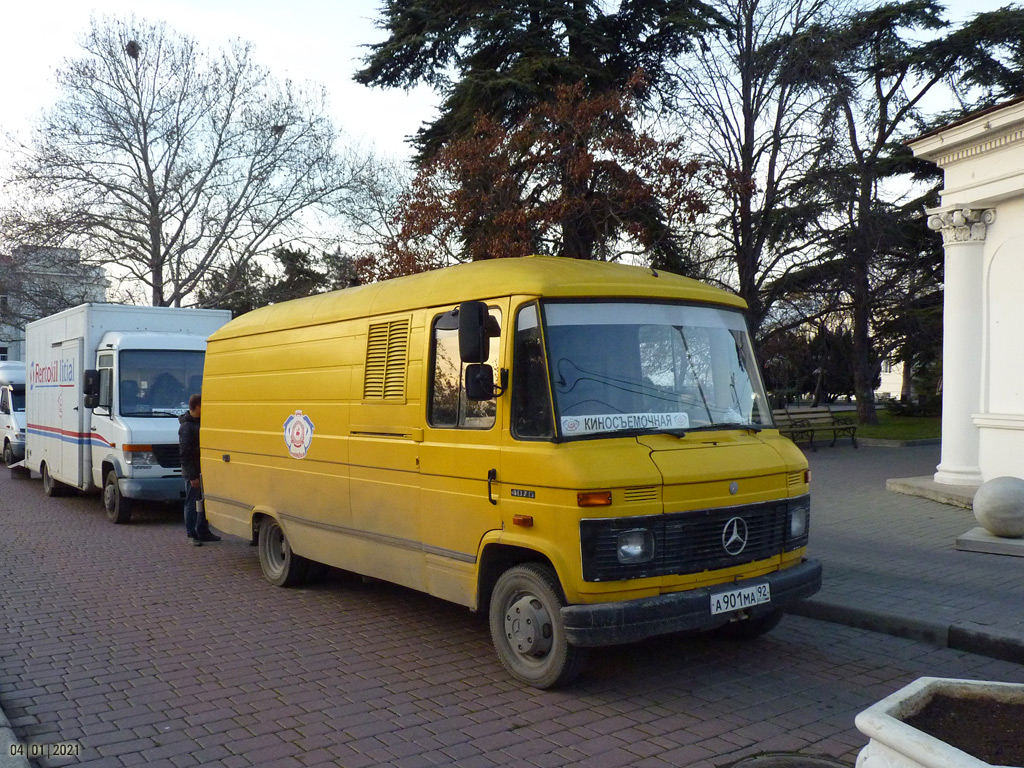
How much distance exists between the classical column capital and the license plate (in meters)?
9.56

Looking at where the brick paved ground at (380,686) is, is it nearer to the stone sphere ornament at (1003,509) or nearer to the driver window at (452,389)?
the driver window at (452,389)

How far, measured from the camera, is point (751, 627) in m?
6.75

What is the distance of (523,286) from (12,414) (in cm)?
2255

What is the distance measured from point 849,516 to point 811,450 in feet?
37.3

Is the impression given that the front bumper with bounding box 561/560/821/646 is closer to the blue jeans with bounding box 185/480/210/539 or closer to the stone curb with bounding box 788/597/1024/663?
the stone curb with bounding box 788/597/1024/663

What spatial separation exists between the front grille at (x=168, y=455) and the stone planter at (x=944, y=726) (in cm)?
1142

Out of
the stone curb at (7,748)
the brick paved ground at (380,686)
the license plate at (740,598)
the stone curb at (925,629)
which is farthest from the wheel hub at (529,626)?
the stone curb at (925,629)

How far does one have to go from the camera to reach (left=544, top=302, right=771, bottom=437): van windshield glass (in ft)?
18.7

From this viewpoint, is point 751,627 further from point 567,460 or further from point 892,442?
point 892,442

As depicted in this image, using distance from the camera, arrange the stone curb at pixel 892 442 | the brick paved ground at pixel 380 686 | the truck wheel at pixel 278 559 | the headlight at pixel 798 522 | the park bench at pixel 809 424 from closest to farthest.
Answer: the brick paved ground at pixel 380 686 → the headlight at pixel 798 522 → the truck wheel at pixel 278 559 → the park bench at pixel 809 424 → the stone curb at pixel 892 442

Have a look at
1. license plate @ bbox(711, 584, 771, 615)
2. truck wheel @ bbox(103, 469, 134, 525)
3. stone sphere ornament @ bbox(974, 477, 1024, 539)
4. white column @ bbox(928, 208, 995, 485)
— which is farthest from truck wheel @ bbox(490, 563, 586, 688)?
white column @ bbox(928, 208, 995, 485)

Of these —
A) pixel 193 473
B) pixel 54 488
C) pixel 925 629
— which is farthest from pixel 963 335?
pixel 54 488

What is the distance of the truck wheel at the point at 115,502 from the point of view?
13.3 m
